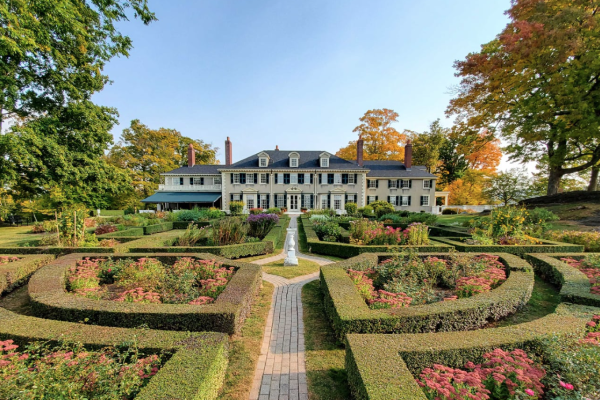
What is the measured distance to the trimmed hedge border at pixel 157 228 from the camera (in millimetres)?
14117

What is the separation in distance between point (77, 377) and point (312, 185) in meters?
25.2

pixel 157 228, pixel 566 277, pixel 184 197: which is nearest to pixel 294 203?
pixel 184 197

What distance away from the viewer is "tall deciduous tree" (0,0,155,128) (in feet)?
35.5

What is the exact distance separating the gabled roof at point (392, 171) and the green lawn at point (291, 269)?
73.1ft

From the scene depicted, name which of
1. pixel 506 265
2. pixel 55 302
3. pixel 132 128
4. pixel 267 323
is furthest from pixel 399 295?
pixel 132 128

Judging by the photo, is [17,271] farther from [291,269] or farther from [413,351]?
[413,351]

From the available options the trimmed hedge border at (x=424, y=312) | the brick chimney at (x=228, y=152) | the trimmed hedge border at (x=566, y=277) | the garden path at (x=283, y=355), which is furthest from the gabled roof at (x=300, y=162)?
the trimmed hedge border at (x=424, y=312)

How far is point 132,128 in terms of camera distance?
3116 centimetres

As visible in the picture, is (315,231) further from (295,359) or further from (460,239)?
(295,359)

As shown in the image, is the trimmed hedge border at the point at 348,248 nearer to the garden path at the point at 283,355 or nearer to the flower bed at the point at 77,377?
the garden path at the point at 283,355

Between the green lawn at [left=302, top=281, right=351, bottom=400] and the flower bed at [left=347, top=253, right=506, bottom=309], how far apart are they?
981mm

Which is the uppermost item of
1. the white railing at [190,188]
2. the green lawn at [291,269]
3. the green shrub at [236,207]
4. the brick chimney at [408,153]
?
the brick chimney at [408,153]

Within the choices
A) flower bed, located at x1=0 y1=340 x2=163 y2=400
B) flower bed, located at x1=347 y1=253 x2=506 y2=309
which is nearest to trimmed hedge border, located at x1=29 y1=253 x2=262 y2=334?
flower bed, located at x1=0 y1=340 x2=163 y2=400

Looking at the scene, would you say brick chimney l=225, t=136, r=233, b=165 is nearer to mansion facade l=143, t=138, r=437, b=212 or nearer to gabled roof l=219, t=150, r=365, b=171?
mansion facade l=143, t=138, r=437, b=212
